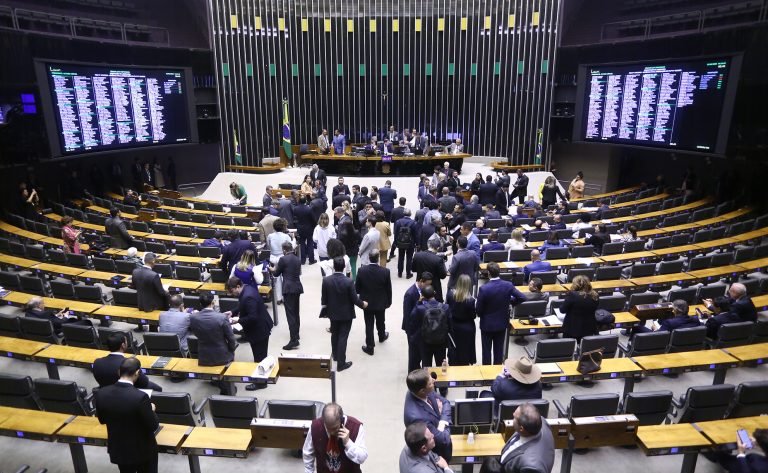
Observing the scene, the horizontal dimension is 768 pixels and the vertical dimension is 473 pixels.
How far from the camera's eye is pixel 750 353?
17.8 feet

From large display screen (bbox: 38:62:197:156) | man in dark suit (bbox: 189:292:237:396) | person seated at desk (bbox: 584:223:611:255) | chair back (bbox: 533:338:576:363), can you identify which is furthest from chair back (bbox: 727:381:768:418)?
large display screen (bbox: 38:62:197:156)

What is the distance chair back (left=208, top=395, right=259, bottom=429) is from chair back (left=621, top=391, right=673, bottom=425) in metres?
3.37

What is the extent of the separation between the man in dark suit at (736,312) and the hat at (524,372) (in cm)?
334

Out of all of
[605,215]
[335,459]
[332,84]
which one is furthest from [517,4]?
[335,459]

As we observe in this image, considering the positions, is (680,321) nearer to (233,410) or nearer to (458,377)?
(458,377)

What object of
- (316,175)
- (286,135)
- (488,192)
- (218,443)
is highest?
(286,135)

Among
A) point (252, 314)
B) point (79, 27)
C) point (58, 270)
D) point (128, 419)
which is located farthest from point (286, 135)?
point (128, 419)

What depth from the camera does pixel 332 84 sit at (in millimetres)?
20234

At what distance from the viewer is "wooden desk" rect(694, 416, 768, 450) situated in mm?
4094

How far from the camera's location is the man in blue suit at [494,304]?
224 inches

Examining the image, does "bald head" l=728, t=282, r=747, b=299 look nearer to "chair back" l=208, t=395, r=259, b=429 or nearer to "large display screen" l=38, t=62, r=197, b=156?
"chair back" l=208, t=395, r=259, b=429

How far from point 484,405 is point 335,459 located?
4.68 feet

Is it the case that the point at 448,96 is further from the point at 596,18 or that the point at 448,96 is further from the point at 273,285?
the point at 273,285

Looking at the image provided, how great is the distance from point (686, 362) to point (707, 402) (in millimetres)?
719
